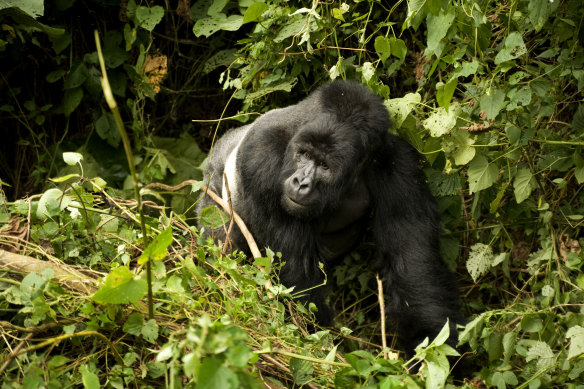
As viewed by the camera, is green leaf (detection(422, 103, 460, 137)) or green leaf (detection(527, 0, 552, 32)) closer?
green leaf (detection(527, 0, 552, 32))

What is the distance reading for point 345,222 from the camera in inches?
157

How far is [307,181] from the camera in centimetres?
339

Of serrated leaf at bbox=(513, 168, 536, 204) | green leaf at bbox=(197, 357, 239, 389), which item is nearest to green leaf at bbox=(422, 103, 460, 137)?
serrated leaf at bbox=(513, 168, 536, 204)

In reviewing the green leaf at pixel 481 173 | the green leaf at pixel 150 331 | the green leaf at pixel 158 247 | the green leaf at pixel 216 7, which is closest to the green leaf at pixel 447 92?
the green leaf at pixel 481 173

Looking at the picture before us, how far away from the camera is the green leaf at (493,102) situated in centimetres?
322

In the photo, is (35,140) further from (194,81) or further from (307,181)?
(307,181)

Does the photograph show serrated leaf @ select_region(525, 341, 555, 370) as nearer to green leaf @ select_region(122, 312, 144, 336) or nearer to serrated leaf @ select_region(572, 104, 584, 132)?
serrated leaf @ select_region(572, 104, 584, 132)

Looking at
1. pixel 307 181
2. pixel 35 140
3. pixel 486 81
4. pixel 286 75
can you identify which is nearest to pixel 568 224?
pixel 486 81

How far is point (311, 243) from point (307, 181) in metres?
0.42

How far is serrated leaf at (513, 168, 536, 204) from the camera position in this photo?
11.9ft

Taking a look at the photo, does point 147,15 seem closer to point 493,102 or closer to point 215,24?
point 215,24

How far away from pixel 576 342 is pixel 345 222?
1555mm

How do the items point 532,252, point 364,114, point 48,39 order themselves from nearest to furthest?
point 364,114 < point 532,252 < point 48,39

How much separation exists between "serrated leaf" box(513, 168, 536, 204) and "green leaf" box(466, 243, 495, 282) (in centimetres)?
44
